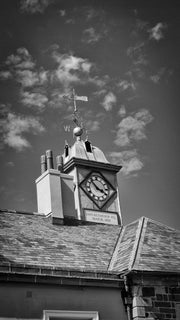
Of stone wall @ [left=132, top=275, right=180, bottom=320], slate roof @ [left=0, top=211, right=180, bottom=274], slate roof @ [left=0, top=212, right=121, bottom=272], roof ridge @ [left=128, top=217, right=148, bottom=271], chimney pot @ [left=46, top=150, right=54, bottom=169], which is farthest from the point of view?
chimney pot @ [left=46, top=150, right=54, bottom=169]

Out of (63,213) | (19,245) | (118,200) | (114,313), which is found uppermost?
(118,200)

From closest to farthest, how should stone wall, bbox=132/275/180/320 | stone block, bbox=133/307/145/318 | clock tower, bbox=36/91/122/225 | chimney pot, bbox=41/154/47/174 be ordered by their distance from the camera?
stone block, bbox=133/307/145/318 → stone wall, bbox=132/275/180/320 → chimney pot, bbox=41/154/47/174 → clock tower, bbox=36/91/122/225

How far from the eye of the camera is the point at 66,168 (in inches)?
1208

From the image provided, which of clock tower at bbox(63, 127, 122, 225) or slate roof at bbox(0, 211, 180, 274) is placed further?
clock tower at bbox(63, 127, 122, 225)

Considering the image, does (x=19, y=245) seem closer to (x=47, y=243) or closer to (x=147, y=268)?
(x=47, y=243)

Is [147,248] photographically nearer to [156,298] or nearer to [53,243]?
[156,298]

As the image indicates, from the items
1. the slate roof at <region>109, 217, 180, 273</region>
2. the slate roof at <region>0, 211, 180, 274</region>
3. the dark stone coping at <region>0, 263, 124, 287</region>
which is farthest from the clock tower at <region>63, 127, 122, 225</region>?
the dark stone coping at <region>0, 263, 124, 287</region>

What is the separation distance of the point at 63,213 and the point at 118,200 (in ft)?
42.0

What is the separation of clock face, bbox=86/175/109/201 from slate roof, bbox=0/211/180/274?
1124 cm

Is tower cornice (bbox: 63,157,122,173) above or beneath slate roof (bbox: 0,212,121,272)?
above

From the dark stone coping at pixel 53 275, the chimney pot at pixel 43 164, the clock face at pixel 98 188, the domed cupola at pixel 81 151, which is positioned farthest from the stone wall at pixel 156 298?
the domed cupola at pixel 81 151

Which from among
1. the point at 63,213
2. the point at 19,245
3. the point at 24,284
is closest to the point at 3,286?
the point at 24,284

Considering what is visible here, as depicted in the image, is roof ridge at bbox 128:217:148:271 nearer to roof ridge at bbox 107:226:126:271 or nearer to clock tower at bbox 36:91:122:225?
roof ridge at bbox 107:226:126:271

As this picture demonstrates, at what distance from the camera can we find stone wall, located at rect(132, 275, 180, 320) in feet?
45.0
